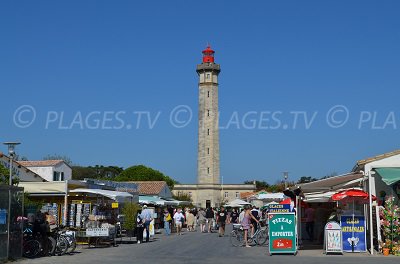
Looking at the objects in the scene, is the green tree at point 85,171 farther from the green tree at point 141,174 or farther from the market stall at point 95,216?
the market stall at point 95,216

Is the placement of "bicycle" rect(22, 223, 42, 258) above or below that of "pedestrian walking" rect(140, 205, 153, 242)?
below

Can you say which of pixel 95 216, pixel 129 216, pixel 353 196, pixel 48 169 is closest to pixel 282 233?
pixel 353 196

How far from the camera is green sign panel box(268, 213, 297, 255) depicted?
18984mm

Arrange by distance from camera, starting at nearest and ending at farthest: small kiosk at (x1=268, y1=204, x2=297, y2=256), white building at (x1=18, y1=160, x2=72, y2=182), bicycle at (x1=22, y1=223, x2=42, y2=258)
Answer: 1. bicycle at (x1=22, y1=223, x2=42, y2=258)
2. small kiosk at (x1=268, y1=204, x2=297, y2=256)
3. white building at (x1=18, y1=160, x2=72, y2=182)

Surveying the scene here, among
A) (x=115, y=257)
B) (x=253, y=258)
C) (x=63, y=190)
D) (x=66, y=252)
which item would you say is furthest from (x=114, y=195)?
(x=253, y=258)

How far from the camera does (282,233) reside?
62.8ft

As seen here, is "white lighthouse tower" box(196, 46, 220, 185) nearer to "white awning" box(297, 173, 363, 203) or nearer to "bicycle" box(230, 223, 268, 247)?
"bicycle" box(230, 223, 268, 247)

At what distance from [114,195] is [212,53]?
230 ft

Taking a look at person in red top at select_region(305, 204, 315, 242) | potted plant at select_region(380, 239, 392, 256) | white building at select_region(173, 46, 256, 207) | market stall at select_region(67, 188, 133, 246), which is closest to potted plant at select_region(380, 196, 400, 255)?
potted plant at select_region(380, 239, 392, 256)

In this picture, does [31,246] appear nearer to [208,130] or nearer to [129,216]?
[129,216]

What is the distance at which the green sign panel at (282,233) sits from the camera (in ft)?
62.3

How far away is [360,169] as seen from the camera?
23.4 meters

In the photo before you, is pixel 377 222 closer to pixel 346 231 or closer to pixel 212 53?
pixel 346 231

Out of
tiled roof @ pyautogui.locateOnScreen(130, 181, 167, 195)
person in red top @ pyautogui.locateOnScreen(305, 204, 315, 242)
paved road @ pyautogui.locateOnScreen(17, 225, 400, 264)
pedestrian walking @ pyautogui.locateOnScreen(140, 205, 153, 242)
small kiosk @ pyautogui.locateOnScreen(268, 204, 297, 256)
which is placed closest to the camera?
paved road @ pyautogui.locateOnScreen(17, 225, 400, 264)
